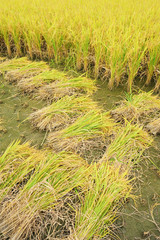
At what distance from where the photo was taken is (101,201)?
1051 mm

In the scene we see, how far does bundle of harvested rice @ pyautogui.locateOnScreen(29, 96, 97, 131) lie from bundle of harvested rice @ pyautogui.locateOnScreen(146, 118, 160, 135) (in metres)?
0.54

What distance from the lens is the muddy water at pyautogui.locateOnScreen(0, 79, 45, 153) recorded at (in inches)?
65.2

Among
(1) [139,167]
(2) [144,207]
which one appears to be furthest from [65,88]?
(2) [144,207]

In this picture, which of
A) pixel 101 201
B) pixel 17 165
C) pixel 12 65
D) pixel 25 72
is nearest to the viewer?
pixel 101 201

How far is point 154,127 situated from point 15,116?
1.24m

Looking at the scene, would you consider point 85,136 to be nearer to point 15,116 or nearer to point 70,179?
point 70,179

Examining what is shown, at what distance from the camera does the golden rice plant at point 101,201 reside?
966 mm

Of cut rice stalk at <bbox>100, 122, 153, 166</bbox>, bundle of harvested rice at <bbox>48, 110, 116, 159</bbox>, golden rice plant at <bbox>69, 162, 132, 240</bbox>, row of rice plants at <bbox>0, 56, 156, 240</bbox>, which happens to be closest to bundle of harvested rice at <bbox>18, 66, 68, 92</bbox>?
row of rice plants at <bbox>0, 56, 156, 240</bbox>

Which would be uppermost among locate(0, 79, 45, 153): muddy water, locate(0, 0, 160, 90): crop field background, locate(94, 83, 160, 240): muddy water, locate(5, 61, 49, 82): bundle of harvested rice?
locate(0, 0, 160, 90): crop field background

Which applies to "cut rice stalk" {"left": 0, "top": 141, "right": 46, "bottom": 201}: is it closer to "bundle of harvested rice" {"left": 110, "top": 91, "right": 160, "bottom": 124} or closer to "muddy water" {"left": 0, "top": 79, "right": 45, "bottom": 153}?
"muddy water" {"left": 0, "top": 79, "right": 45, "bottom": 153}

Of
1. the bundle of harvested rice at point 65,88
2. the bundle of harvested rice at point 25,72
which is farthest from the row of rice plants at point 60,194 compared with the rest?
the bundle of harvested rice at point 25,72

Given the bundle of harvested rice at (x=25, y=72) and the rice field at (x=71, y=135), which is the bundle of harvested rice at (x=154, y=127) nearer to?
the rice field at (x=71, y=135)

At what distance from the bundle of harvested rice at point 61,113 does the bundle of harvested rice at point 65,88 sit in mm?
147

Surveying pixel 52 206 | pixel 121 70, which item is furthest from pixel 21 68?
pixel 52 206
